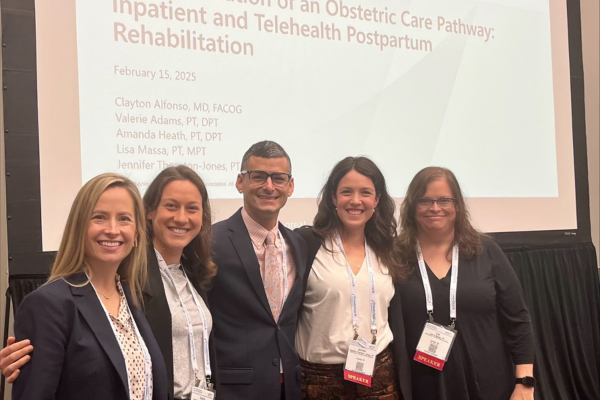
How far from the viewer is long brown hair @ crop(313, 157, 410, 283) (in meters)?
2.73

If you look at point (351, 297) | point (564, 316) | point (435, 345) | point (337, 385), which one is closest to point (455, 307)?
point (435, 345)

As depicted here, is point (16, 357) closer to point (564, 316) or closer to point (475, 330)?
point (475, 330)

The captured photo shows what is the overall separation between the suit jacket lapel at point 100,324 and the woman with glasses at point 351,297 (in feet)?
3.46

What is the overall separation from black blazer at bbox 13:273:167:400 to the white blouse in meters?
1.04

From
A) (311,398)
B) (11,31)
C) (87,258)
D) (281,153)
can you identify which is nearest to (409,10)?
(281,153)

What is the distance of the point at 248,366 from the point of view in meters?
2.35

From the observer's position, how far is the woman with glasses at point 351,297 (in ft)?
8.28

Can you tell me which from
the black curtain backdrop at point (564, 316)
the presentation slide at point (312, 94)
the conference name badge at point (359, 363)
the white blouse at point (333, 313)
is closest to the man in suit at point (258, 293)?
the white blouse at point (333, 313)

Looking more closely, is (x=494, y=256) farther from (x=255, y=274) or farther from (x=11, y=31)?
(x=11, y=31)

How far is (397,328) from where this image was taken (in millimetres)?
2693

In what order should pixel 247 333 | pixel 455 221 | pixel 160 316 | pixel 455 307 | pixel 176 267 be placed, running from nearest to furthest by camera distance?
pixel 160 316
pixel 176 267
pixel 247 333
pixel 455 307
pixel 455 221

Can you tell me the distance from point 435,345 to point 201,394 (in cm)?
116

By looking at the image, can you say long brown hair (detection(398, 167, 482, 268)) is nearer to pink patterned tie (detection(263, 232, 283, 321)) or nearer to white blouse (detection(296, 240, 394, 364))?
white blouse (detection(296, 240, 394, 364))

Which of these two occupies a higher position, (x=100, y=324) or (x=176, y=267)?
(x=176, y=267)
